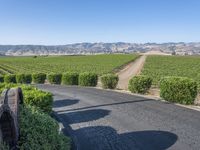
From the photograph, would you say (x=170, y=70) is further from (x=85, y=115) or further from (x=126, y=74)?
(x=85, y=115)

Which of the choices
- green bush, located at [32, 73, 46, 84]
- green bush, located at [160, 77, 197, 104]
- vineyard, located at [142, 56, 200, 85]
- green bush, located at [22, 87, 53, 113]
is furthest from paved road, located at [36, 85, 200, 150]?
green bush, located at [32, 73, 46, 84]

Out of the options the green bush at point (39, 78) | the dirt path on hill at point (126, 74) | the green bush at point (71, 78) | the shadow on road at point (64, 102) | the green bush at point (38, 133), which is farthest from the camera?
the green bush at point (39, 78)

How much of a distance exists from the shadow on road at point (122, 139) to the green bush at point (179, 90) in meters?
7.05

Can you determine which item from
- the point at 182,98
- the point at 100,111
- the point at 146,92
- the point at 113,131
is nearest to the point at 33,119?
the point at 113,131

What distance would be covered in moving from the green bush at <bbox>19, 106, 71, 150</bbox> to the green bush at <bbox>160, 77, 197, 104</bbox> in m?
12.4

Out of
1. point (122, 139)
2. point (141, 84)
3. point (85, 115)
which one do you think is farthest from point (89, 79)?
point (122, 139)

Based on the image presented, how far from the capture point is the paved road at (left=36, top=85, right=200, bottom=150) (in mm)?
10773

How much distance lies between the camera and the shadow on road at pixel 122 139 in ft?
34.3

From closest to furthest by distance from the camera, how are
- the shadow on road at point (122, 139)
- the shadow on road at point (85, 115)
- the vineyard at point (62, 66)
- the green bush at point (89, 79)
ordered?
the shadow on road at point (122, 139) → the shadow on road at point (85, 115) → the green bush at point (89, 79) → the vineyard at point (62, 66)

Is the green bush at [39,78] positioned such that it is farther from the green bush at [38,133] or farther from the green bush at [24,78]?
the green bush at [38,133]

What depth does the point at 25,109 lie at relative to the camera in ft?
25.8

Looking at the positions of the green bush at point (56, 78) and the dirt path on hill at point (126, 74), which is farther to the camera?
the green bush at point (56, 78)

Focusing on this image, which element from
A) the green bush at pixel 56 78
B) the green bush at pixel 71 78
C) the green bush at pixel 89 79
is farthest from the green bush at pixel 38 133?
the green bush at pixel 56 78

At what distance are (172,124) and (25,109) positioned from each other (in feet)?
25.1
